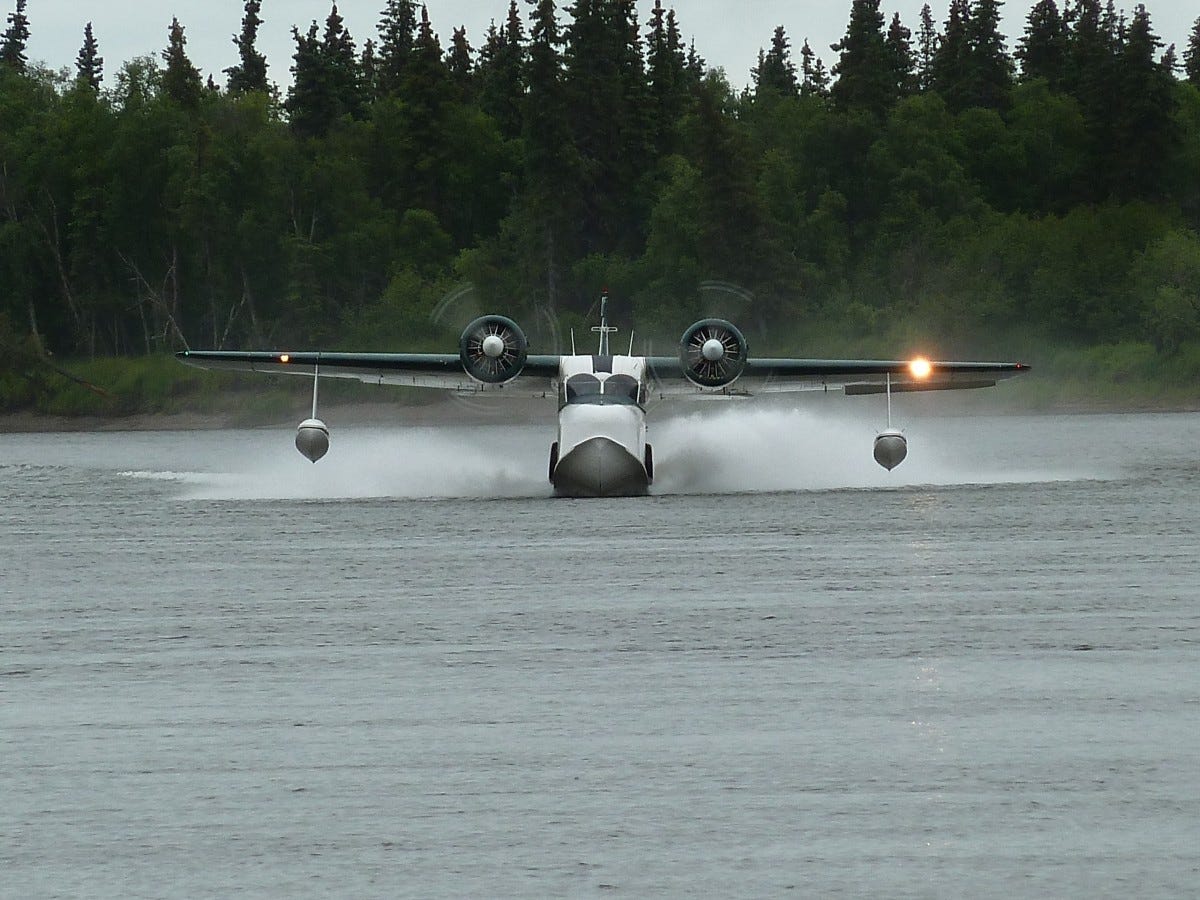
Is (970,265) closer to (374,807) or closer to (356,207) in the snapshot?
(356,207)

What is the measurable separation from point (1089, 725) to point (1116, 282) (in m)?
85.3

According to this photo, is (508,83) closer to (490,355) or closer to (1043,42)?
(1043,42)

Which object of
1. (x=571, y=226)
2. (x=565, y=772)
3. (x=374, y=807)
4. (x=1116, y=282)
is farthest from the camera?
(x=571, y=226)

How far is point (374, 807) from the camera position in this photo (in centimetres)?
1030

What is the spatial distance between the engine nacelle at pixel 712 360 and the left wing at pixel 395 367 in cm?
262

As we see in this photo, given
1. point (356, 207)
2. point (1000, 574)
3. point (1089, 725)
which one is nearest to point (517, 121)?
point (356, 207)

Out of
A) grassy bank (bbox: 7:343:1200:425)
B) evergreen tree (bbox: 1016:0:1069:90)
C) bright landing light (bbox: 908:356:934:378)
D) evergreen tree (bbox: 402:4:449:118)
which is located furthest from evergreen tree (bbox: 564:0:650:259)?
bright landing light (bbox: 908:356:934:378)

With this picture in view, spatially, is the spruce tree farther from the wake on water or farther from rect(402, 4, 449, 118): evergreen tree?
the wake on water

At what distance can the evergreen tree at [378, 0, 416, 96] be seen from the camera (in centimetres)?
13900

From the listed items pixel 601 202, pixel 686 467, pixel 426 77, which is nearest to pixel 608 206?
pixel 601 202

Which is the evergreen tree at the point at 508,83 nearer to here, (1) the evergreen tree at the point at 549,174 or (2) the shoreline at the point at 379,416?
(1) the evergreen tree at the point at 549,174

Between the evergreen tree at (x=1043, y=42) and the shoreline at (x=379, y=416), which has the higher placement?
the evergreen tree at (x=1043, y=42)

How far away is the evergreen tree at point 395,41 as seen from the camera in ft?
456

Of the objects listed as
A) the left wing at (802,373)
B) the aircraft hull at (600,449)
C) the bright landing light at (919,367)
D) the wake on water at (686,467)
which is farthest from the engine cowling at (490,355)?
the bright landing light at (919,367)
